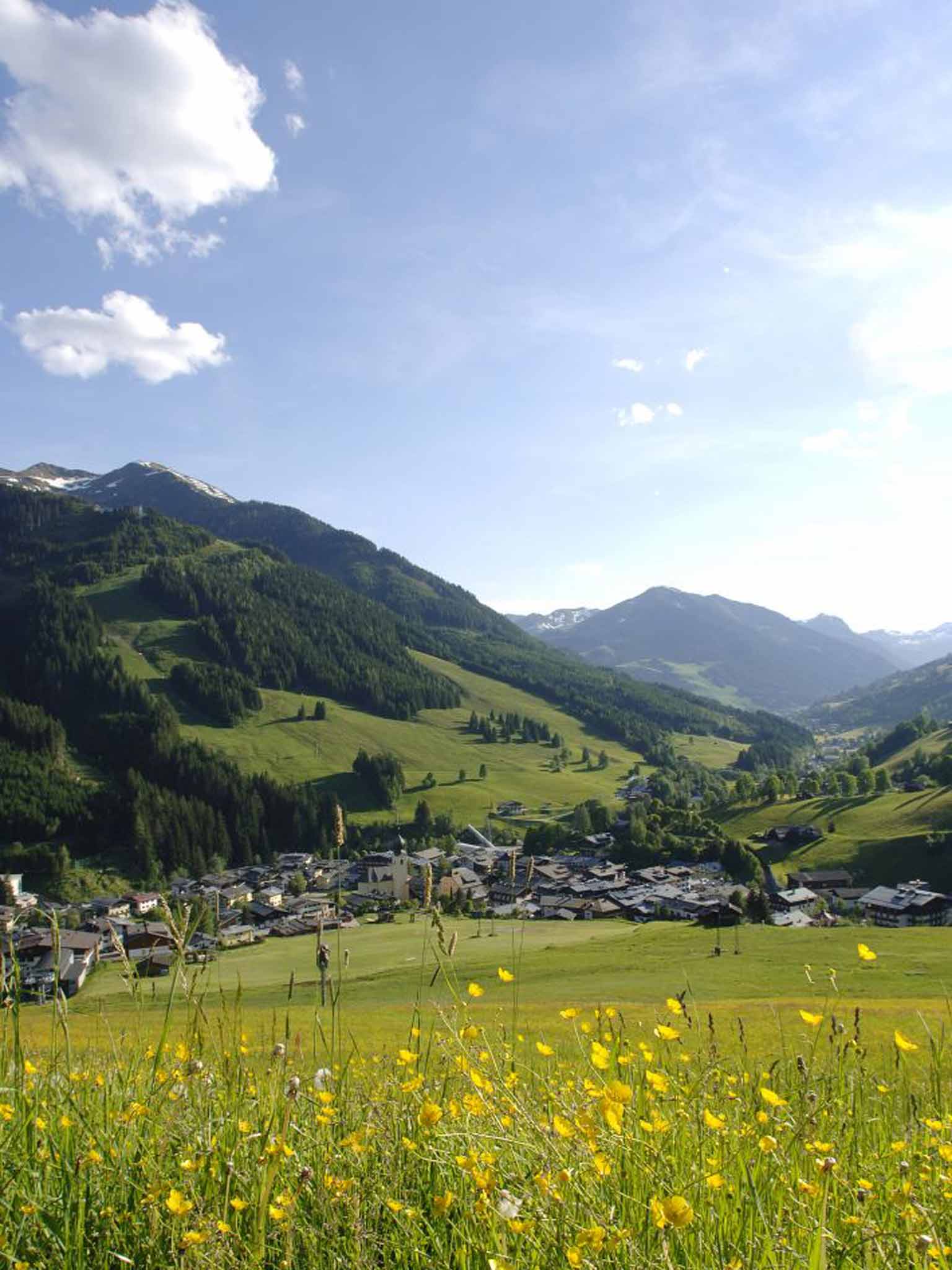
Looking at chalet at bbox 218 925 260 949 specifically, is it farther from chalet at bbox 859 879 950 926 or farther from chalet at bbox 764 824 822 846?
chalet at bbox 764 824 822 846

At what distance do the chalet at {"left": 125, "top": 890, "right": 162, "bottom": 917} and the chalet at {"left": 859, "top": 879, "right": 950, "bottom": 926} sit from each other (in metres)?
91.2

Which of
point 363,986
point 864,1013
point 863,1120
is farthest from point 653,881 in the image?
point 863,1120

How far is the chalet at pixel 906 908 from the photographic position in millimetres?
82125

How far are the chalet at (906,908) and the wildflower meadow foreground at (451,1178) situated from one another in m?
93.8

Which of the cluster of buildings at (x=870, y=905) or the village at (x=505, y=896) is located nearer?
the cluster of buildings at (x=870, y=905)

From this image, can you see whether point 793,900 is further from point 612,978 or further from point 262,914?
point 262,914

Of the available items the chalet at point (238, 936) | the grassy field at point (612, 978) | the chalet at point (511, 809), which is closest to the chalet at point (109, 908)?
the chalet at point (238, 936)

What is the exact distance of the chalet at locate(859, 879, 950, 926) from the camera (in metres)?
82.1

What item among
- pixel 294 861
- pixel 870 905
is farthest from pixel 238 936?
pixel 870 905

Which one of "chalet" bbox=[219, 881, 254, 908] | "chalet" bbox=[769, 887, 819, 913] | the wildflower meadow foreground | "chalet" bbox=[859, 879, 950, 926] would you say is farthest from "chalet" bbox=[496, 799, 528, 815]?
the wildflower meadow foreground

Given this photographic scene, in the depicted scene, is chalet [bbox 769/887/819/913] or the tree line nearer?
chalet [bbox 769/887/819/913]

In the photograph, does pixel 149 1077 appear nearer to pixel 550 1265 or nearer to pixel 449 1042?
pixel 449 1042

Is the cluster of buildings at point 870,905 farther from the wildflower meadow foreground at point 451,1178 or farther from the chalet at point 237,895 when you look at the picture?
the wildflower meadow foreground at point 451,1178

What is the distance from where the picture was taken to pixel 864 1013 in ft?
92.4
